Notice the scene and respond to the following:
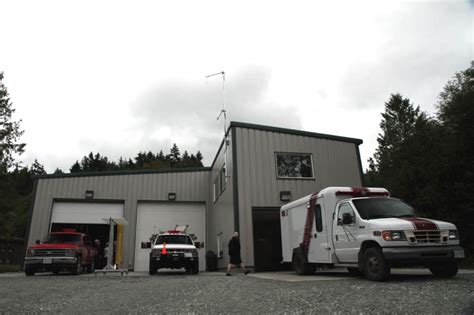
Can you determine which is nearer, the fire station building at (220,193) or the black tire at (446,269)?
the black tire at (446,269)

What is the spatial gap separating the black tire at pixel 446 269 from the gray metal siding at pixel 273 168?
26.1 feet

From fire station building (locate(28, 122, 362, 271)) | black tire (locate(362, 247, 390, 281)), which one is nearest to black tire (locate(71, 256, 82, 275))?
fire station building (locate(28, 122, 362, 271))

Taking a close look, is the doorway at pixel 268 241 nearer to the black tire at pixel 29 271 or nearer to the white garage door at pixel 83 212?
the white garage door at pixel 83 212

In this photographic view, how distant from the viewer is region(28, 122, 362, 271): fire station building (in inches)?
646

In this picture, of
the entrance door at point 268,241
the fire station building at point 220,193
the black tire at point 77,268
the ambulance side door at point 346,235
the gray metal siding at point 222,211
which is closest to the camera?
the ambulance side door at point 346,235

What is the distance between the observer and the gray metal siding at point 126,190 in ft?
69.6

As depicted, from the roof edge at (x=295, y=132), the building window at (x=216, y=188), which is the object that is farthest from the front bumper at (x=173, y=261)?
the roof edge at (x=295, y=132)

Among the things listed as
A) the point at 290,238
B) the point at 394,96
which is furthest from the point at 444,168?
the point at 394,96

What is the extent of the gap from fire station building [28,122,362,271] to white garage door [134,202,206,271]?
2.4 inches

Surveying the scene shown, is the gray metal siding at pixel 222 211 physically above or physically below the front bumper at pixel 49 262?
above

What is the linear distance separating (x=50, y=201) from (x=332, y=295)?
793 inches

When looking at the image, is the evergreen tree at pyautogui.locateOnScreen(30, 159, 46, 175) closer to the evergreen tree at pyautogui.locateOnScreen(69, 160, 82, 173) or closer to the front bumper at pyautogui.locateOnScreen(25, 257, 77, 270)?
the evergreen tree at pyautogui.locateOnScreen(69, 160, 82, 173)

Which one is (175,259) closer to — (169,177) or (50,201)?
(169,177)

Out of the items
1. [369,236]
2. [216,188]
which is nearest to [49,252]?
[216,188]
